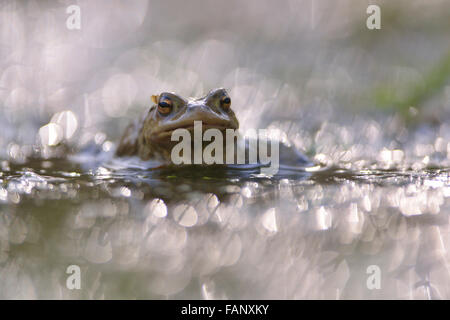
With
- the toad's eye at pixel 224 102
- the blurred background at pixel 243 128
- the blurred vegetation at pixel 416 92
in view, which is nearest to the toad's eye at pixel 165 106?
the toad's eye at pixel 224 102

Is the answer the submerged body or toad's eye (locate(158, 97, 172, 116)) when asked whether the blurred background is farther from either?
toad's eye (locate(158, 97, 172, 116))

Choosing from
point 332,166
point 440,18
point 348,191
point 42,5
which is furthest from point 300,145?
point 42,5

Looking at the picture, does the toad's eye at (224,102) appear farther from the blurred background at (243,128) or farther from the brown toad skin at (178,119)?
the blurred background at (243,128)

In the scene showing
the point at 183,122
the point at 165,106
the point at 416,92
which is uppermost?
the point at 416,92

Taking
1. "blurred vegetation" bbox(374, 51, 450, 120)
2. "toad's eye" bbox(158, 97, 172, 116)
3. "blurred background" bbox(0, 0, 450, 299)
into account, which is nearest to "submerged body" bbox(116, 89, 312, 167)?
"toad's eye" bbox(158, 97, 172, 116)

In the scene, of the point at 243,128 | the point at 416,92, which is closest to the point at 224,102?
the point at 243,128

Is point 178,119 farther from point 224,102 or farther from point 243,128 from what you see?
point 243,128
